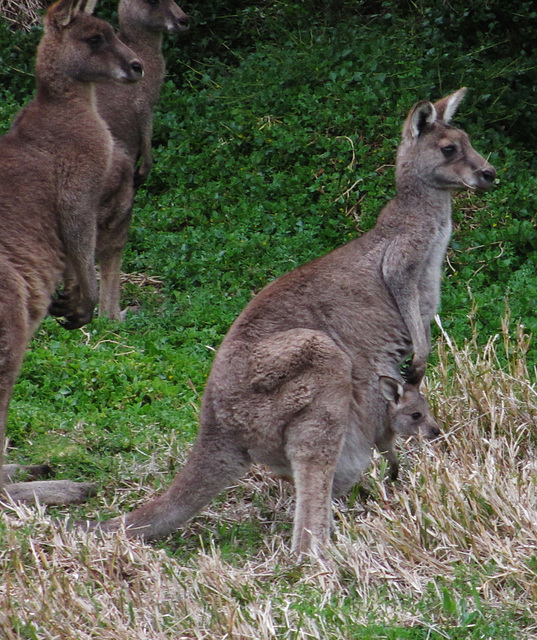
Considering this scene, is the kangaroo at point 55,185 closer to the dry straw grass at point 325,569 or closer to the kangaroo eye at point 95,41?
the kangaroo eye at point 95,41

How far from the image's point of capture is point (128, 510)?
4.97 meters

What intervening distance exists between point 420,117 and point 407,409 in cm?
153

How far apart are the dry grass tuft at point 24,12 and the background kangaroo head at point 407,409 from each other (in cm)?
721

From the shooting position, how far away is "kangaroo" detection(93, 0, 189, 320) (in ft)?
23.7

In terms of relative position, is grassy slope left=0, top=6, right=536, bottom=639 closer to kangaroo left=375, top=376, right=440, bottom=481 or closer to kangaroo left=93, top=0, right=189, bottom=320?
kangaroo left=375, top=376, right=440, bottom=481

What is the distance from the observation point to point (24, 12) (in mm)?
10727

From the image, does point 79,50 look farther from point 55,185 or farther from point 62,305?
point 62,305

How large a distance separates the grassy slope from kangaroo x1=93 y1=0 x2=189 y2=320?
452mm

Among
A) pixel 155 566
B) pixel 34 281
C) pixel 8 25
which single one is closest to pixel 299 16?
pixel 8 25

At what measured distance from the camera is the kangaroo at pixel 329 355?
4441 mm

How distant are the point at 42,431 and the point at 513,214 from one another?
4264 millimetres

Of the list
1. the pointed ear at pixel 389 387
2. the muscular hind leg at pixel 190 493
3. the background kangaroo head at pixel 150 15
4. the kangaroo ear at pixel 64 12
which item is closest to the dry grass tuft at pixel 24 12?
the background kangaroo head at pixel 150 15

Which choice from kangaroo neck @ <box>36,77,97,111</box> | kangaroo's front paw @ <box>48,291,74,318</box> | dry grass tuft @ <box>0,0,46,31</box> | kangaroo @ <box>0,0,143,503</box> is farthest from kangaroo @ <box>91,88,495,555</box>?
dry grass tuft @ <box>0,0,46,31</box>

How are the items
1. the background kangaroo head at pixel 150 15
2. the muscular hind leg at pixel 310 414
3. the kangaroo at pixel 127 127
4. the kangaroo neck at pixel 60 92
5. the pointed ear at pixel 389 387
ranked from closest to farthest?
the muscular hind leg at pixel 310 414 < the pointed ear at pixel 389 387 < the kangaroo neck at pixel 60 92 < the kangaroo at pixel 127 127 < the background kangaroo head at pixel 150 15
